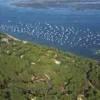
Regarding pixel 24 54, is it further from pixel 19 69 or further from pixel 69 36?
pixel 69 36

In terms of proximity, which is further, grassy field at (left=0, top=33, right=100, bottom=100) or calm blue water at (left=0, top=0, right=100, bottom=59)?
calm blue water at (left=0, top=0, right=100, bottom=59)

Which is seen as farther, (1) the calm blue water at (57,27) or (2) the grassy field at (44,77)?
(1) the calm blue water at (57,27)

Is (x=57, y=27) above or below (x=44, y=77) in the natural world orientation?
below

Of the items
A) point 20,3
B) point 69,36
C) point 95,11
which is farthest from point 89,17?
point 20,3

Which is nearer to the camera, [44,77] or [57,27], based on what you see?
[44,77]
